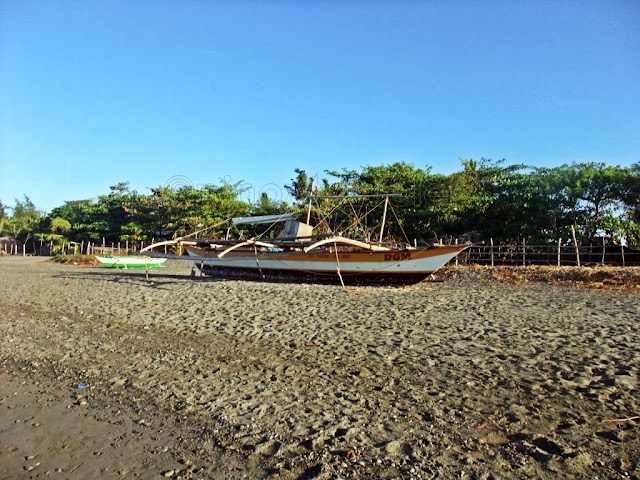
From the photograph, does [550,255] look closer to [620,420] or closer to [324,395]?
[620,420]

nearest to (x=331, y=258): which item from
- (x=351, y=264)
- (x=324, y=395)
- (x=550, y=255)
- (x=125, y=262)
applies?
(x=351, y=264)

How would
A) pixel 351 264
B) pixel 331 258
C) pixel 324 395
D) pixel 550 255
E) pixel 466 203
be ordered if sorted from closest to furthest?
1. pixel 324 395
2. pixel 351 264
3. pixel 331 258
4. pixel 550 255
5. pixel 466 203

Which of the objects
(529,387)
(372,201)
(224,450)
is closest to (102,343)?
(224,450)

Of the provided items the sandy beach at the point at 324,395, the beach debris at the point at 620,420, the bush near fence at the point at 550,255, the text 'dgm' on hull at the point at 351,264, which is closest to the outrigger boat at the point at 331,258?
the text 'dgm' on hull at the point at 351,264

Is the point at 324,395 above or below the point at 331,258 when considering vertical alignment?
below

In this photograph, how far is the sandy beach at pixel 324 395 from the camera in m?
3.18

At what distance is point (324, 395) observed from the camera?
441cm

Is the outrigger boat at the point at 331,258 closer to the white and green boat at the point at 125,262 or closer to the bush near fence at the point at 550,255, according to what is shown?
the bush near fence at the point at 550,255

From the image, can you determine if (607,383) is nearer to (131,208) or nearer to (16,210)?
(131,208)

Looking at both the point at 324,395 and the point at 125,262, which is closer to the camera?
the point at 324,395

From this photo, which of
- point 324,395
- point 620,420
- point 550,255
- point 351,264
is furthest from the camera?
point 550,255

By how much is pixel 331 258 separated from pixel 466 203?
459 inches

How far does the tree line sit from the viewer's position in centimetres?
2014

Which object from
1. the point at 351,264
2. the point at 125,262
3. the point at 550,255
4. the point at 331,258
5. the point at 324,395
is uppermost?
the point at 550,255
